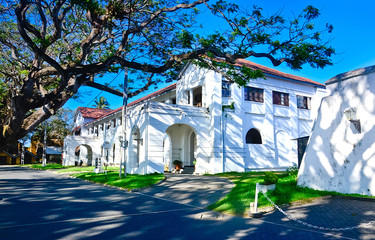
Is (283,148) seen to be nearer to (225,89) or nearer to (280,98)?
(280,98)

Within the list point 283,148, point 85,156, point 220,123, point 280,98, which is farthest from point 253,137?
point 85,156

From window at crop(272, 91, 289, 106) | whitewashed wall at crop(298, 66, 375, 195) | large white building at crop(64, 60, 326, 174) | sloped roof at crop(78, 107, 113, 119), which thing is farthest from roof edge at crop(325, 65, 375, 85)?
sloped roof at crop(78, 107, 113, 119)

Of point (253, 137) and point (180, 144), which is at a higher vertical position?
point (253, 137)

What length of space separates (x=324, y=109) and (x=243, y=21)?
4.41 m

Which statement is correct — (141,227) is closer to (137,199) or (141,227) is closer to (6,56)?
(137,199)

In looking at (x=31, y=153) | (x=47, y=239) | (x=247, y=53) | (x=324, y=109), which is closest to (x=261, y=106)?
(x=324, y=109)

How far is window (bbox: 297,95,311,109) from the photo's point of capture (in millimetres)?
26156

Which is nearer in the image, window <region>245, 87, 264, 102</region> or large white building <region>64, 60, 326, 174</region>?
large white building <region>64, 60, 326, 174</region>

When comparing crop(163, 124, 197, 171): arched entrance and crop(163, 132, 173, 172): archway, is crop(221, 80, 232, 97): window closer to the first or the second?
crop(163, 124, 197, 171): arched entrance

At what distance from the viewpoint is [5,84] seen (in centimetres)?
1723

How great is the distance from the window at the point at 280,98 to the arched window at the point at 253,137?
3135 mm

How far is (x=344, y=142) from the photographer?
33.9 feet

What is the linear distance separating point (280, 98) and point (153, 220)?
778 inches

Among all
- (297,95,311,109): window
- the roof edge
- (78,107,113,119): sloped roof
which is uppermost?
(78,107,113,119): sloped roof
